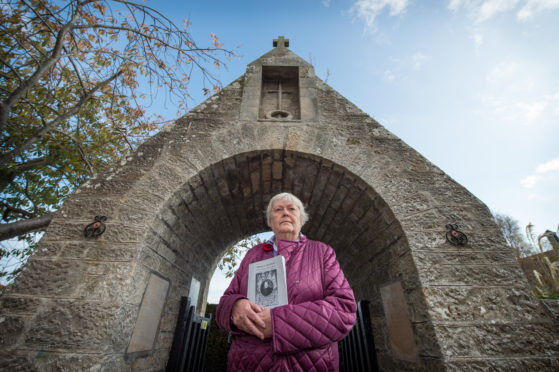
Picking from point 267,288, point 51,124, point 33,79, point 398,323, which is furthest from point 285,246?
point 51,124

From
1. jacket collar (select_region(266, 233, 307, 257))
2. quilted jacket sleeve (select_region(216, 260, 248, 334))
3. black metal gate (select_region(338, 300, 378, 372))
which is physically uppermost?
jacket collar (select_region(266, 233, 307, 257))

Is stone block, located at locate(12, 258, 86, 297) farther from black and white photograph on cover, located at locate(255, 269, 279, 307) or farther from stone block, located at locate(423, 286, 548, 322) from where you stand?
stone block, located at locate(423, 286, 548, 322)

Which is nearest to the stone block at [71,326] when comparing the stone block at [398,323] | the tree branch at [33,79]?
the stone block at [398,323]

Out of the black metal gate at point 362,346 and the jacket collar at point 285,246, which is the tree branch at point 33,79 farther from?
the black metal gate at point 362,346

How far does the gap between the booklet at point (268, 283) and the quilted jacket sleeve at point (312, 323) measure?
8cm

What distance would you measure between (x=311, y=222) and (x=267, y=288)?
92.1 inches

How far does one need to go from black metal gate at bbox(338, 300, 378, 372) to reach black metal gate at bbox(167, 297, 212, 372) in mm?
1946

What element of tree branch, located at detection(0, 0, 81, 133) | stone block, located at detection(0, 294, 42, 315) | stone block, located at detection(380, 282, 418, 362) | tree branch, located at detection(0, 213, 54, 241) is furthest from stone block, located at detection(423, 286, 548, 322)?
tree branch, located at detection(0, 0, 81, 133)

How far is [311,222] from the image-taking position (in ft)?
12.2

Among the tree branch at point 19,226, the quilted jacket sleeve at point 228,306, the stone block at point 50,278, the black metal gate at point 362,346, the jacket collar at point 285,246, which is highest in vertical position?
the tree branch at point 19,226

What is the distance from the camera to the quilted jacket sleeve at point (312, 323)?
1.25m

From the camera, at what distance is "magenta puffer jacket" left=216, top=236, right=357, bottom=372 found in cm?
126

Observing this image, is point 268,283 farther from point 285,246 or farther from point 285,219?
point 285,219

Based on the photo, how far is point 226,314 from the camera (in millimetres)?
1467
